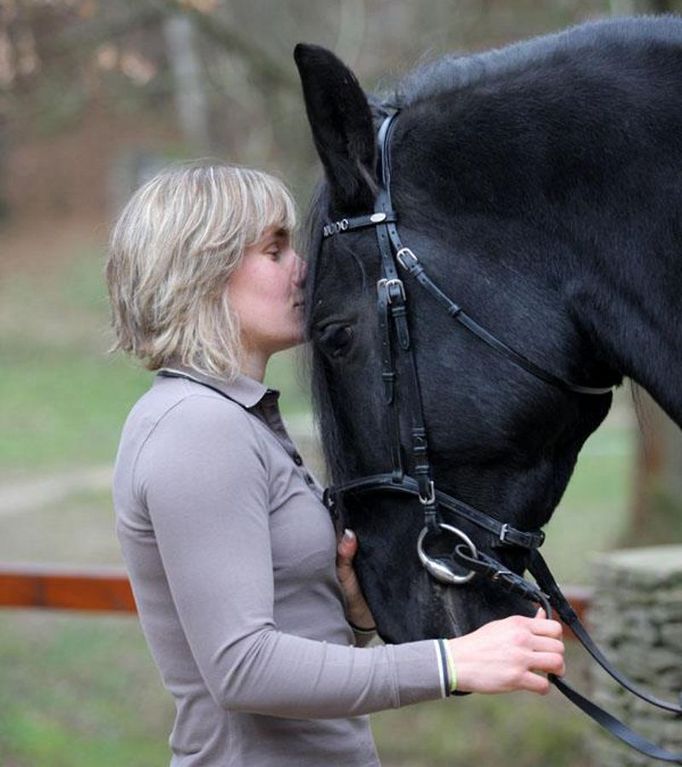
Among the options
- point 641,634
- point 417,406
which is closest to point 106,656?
point 641,634

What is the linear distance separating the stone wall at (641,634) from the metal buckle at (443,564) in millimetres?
1838

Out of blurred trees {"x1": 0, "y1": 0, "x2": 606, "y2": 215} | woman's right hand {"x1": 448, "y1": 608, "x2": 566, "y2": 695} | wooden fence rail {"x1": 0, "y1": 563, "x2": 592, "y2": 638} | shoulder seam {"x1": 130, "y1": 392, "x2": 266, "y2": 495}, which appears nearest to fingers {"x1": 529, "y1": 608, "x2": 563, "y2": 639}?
woman's right hand {"x1": 448, "y1": 608, "x2": 566, "y2": 695}

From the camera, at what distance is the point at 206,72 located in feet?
29.7

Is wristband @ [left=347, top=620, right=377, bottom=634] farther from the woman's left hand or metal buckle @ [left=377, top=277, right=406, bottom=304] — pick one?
metal buckle @ [left=377, top=277, right=406, bottom=304]

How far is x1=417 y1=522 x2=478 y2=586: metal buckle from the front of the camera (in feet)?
6.92

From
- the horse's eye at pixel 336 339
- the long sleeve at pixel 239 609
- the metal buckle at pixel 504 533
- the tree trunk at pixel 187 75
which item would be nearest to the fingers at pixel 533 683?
the long sleeve at pixel 239 609

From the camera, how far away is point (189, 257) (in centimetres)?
212

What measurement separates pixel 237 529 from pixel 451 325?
0.48 m

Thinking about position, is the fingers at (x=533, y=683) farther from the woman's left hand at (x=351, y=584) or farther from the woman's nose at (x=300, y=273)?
the woman's nose at (x=300, y=273)

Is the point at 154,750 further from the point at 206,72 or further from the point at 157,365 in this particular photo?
the point at 206,72

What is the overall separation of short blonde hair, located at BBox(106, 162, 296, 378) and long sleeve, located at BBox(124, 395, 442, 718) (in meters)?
0.20

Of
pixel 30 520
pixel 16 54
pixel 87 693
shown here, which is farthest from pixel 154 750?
pixel 30 520

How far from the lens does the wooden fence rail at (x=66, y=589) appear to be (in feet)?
15.2

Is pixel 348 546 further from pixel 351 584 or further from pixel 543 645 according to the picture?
pixel 543 645
